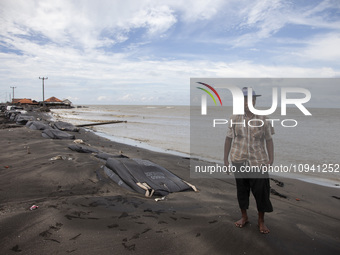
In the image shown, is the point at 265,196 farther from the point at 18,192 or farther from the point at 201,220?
the point at 18,192

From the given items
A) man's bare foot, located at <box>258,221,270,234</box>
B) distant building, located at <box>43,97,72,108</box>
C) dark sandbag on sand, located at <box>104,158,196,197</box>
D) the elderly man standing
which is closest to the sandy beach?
man's bare foot, located at <box>258,221,270,234</box>

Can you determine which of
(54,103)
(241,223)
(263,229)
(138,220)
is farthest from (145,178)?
(54,103)

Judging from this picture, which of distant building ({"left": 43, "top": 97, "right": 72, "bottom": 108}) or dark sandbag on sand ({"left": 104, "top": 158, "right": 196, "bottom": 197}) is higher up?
distant building ({"left": 43, "top": 97, "right": 72, "bottom": 108})

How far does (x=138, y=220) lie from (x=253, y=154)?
6.17 feet

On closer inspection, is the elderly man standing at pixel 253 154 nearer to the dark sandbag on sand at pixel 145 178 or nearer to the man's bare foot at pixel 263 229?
the man's bare foot at pixel 263 229

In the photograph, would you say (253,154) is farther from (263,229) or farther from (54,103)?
(54,103)

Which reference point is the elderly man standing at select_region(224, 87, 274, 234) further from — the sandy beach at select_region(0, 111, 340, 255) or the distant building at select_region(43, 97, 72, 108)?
the distant building at select_region(43, 97, 72, 108)

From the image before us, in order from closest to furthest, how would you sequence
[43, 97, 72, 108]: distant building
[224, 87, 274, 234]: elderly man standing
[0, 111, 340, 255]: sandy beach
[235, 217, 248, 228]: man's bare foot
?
[0, 111, 340, 255]: sandy beach < [224, 87, 274, 234]: elderly man standing < [235, 217, 248, 228]: man's bare foot < [43, 97, 72, 108]: distant building

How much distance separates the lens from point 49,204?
13.0ft

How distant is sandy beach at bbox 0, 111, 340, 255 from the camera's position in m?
2.96

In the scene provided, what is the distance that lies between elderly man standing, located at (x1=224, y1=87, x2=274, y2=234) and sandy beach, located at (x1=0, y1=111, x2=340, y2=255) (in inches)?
18.8

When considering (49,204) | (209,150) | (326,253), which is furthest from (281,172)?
(49,204)

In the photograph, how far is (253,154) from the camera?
322 cm

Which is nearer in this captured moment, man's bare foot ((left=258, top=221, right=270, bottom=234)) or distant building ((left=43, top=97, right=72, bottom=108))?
man's bare foot ((left=258, top=221, right=270, bottom=234))
